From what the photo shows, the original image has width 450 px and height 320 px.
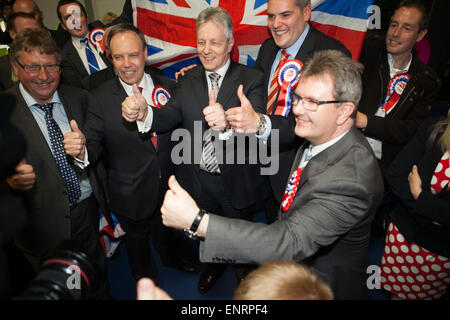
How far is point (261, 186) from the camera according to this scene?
236cm

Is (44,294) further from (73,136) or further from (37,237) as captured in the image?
(37,237)

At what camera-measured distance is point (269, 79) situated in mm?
2287

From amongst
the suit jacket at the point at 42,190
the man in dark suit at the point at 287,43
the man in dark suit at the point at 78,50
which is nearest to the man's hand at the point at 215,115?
the man in dark suit at the point at 287,43

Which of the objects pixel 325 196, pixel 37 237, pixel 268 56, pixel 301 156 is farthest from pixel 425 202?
pixel 37 237

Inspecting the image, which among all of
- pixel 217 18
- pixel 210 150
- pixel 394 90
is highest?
pixel 217 18

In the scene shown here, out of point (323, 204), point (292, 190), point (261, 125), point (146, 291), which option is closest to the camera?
point (146, 291)

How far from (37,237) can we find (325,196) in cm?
197

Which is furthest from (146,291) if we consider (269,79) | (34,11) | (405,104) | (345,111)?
(34,11)

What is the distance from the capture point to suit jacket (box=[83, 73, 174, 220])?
2.04 metres

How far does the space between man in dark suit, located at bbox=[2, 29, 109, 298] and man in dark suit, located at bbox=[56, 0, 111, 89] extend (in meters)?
1.46

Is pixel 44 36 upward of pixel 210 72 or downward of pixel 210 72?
upward

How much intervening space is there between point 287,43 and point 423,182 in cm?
137

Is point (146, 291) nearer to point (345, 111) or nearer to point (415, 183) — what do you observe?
point (345, 111)

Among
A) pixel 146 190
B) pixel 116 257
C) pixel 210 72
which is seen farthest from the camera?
pixel 116 257
